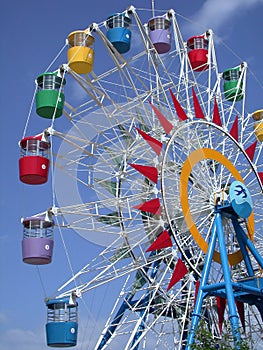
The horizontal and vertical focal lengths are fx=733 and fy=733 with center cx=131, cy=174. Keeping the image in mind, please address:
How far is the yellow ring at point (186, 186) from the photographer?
17188mm

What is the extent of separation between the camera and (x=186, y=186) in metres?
17.5

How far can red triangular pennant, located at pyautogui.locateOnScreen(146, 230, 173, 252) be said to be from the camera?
53.6ft

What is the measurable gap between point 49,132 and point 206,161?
13.5 ft

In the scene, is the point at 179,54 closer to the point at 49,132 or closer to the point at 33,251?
the point at 49,132

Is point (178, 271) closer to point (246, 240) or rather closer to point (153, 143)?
point (246, 240)

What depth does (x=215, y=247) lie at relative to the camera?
17828mm

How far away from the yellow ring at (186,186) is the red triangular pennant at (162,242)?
793 mm

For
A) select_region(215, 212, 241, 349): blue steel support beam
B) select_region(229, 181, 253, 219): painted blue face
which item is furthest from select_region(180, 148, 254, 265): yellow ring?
select_region(229, 181, 253, 219): painted blue face

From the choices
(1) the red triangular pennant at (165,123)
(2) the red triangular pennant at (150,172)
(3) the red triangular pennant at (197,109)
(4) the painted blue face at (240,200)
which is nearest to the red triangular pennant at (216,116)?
(3) the red triangular pennant at (197,109)

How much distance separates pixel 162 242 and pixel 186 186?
1733 millimetres

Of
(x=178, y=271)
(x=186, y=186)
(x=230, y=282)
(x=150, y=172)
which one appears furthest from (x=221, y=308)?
(x=150, y=172)

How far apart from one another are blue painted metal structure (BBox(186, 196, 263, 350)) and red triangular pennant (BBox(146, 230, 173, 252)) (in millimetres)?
1009

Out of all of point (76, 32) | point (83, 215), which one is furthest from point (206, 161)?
point (76, 32)

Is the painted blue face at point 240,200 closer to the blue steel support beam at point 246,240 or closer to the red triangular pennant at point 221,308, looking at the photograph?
the blue steel support beam at point 246,240
